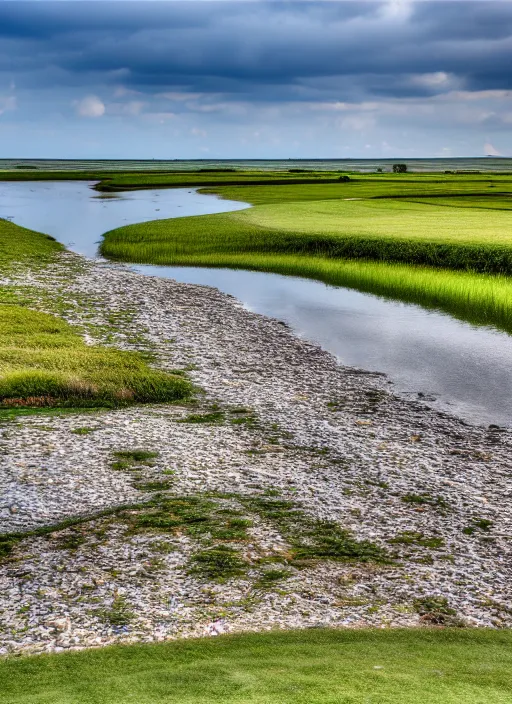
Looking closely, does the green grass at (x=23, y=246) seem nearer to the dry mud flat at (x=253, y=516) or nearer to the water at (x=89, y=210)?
the water at (x=89, y=210)

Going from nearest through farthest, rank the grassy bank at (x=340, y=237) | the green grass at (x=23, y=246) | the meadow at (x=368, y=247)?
1. the meadow at (x=368, y=247)
2. the grassy bank at (x=340, y=237)
3. the green grass at (x=23, y=246)

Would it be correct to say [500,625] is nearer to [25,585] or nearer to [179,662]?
[179,662]

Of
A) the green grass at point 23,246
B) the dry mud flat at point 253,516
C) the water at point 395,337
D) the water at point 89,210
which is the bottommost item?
the water at point 395,337

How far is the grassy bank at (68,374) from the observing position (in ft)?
54.4

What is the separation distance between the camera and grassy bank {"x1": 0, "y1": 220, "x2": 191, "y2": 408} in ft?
54.4

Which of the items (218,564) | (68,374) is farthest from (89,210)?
(218,564)

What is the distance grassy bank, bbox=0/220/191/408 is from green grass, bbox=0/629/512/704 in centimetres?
975

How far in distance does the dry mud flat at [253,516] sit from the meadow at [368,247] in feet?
45.7

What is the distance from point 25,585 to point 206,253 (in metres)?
37.2

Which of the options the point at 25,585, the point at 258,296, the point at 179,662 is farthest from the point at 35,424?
the point at 258,296

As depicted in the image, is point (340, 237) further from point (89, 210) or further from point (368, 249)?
point (89, 210)

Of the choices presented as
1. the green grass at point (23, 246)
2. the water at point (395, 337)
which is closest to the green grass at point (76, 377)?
the water at point (395, 337)

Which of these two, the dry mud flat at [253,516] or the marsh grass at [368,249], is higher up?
the marsh grass at [368,249]

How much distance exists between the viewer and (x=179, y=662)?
22.7 feet
